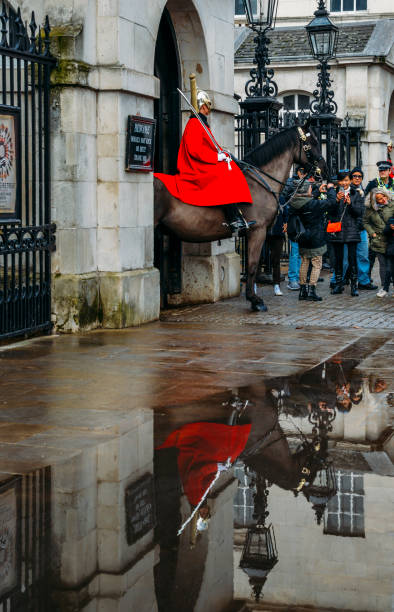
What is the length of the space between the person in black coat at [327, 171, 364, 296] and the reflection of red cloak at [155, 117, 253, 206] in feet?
11.0

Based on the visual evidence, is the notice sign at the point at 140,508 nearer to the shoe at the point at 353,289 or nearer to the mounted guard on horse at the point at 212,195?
the mounted guard on horse at the point at 212,195

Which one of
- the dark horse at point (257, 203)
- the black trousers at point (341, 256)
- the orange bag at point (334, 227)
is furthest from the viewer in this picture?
the black trousers at point (341, 256)

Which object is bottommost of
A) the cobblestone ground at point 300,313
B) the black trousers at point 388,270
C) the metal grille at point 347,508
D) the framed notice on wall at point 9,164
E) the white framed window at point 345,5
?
the metal grille at point 347,508

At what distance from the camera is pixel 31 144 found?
36.5 ft

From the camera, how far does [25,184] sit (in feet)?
35.2

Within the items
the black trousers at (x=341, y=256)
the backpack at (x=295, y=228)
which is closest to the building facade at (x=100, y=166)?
the backpack at (x=295, y=228)

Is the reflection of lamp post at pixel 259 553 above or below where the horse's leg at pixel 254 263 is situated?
below

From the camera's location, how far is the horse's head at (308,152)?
14266 millimetres

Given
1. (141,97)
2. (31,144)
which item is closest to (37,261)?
(31,144)

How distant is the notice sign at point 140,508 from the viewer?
4.89 meters

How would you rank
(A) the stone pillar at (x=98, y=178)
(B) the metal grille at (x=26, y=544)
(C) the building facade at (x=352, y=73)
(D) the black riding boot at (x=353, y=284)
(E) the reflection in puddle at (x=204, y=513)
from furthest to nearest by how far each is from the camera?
(C) the building facade at (x=352, y=73) < (D) the black riding boot at (x=353, y=284) < (A) the stone pillar at (x=98, y=178) < (E) the reflection in puddle at (x=204, y=513) < (B) the metal grille at (x=26, y=544)

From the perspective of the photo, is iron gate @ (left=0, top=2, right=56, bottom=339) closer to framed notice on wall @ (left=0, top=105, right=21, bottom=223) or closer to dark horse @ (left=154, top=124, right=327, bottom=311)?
framed notice on wall @ (left=0, top=105, right=21, bottom=223)

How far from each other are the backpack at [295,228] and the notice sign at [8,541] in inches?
386

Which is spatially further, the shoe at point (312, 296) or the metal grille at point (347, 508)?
the shoe at point (312, 296)
